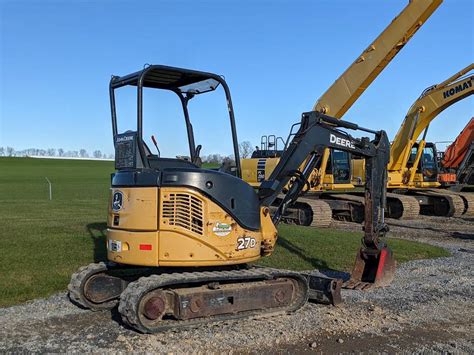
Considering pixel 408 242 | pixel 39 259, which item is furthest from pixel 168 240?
pixel 408 242

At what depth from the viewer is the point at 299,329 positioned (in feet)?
21.0

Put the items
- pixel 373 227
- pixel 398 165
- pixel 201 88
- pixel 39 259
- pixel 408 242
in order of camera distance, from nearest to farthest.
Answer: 1. pixel 201 88
2. pixel 373 227
3. pixel 39 259
4. pixel 408 242
5. pixel 398 165

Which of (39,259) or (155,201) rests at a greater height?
(155,201)

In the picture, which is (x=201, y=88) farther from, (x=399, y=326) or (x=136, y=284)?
(x=399, y=326)

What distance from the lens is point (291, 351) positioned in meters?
5.67

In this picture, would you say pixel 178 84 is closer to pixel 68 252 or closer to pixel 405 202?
pixel 68 252

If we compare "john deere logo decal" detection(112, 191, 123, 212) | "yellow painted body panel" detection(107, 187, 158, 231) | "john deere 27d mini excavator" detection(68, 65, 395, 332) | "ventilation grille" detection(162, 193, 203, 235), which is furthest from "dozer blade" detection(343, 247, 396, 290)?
"john deere logo decal" detection(112, 191, 123, 212)

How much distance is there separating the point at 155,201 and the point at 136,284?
36.8 inches

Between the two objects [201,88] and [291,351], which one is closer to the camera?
[291,351]

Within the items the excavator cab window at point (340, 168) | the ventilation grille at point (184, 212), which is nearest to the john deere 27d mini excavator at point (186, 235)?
the ventilation grille at point (184, 212)

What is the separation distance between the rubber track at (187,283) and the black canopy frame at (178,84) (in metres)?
1.37

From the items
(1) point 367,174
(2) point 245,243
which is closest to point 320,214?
(1) point 367,174

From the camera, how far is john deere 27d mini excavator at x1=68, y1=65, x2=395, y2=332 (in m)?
6.28

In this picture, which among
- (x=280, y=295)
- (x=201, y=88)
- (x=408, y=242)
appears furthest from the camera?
(x=408, y=242)
